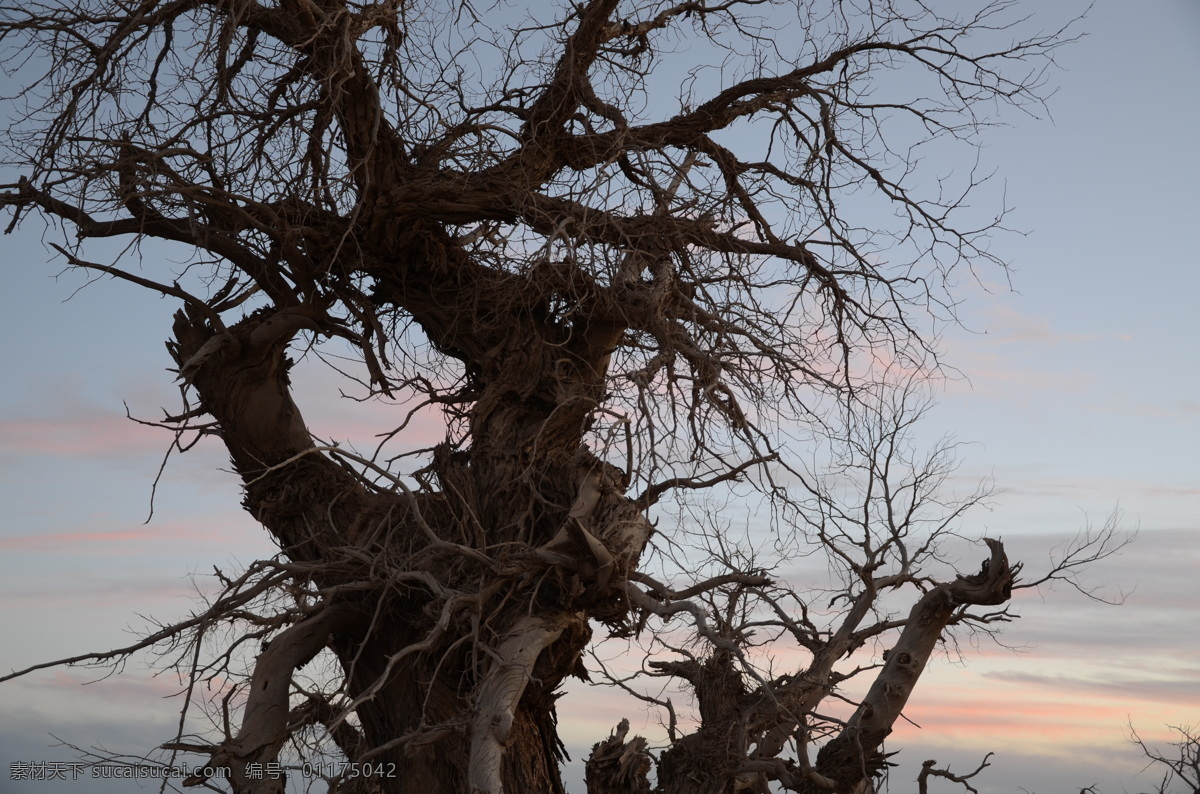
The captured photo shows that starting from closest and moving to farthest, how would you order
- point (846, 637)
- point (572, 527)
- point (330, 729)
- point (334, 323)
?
point (330, 729) < point (572, 527) < point (846, 637) < point (334, 323)

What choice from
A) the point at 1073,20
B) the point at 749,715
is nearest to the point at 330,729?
the point at 749,715

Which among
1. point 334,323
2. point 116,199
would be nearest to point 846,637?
point 334,323

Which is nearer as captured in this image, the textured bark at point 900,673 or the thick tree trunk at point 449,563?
the thick tree trunk at point 449,563

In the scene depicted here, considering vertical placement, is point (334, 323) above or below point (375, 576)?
above

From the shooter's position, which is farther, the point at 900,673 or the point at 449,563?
the point at 449,563

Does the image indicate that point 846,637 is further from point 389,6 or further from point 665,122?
point 389,6

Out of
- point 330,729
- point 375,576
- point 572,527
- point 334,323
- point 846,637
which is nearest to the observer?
point 330,729

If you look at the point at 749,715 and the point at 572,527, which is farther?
the point at 749,715

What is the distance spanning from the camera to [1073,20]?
7.27 m

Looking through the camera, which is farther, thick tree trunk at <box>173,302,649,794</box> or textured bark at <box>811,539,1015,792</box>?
textured bark at <box>811,539,1015,792</box>


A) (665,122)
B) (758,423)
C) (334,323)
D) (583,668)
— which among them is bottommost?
(583,668)

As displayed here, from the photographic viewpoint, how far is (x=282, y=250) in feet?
24.9

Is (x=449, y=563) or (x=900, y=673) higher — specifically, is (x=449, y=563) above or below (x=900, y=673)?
above

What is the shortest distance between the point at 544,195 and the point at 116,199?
282 centimetres
